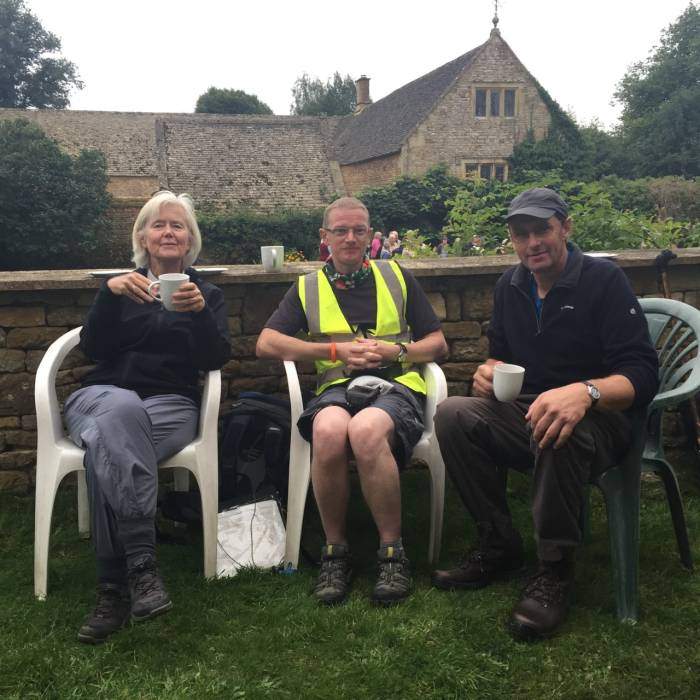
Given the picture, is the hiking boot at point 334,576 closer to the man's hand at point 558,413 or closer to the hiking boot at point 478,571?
the hiking boot at point 478,571

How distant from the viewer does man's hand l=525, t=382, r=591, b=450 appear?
200 cm

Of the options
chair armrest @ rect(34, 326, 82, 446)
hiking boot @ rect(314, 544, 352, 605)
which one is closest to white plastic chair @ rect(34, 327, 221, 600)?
chair armrest @ rect(34, 326, 82, 446)

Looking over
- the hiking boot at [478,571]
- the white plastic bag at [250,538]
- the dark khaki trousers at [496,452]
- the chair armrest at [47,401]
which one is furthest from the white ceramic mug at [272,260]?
the hiking boot at [478,571]

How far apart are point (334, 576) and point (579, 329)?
1.21m

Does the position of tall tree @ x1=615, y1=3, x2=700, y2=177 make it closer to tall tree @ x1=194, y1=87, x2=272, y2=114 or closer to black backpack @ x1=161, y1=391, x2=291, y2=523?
tall tree @ x1=194, y1=87, x2=272, y2=114

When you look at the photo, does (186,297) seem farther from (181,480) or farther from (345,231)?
(181,480)

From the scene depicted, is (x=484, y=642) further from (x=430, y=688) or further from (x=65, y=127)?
(x=65, y=127)

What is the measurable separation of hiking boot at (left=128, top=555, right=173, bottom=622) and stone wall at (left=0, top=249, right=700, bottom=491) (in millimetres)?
1387

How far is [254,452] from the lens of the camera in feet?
9.44

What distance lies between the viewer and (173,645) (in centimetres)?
205

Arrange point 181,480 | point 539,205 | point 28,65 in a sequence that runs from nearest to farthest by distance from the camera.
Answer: point 539,205
point 181,480
point 28,65

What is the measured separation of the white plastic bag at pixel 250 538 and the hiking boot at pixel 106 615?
1.40 ft

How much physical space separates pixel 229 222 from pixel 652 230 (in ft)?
58.2

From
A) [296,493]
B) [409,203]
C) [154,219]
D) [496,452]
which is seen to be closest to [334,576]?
[296,493]
